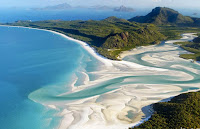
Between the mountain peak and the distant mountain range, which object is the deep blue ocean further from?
the distant mountain range

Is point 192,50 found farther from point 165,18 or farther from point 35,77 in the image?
point 165,18

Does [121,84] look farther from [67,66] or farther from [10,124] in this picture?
[10,124]

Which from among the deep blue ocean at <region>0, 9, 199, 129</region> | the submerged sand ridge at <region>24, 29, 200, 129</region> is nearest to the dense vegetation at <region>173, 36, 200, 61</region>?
the submerged sand ridge at <region>24, 29, 200, 129</region>

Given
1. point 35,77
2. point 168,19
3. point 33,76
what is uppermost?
point 168,19

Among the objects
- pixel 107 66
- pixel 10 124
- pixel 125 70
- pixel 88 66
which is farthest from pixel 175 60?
pixel 10 124

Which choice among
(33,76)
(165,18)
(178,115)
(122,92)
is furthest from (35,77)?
(165,18)
